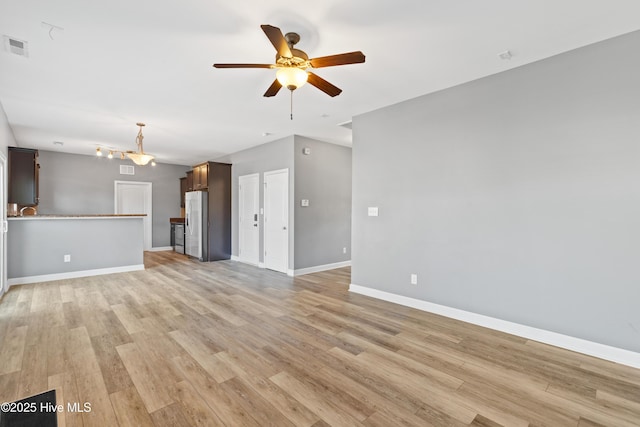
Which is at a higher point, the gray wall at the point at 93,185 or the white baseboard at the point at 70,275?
the gray wall at the point at 93,185

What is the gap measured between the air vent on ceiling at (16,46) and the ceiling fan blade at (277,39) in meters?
2.36

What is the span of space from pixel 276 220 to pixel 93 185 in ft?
18.6

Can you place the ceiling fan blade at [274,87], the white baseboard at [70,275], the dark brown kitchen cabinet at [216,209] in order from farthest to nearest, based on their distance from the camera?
the dark brown kitchen cabinet at [216,209] → the white baseboard at [70,275] → the ceiling fan blade at [274,87]

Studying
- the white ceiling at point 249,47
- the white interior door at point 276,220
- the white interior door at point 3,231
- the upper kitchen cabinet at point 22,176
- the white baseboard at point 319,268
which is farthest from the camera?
the white interior door at point 276,220

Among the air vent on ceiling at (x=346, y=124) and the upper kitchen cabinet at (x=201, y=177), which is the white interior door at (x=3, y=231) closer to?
the upper kitchen cabinet at (x=201, y=177)

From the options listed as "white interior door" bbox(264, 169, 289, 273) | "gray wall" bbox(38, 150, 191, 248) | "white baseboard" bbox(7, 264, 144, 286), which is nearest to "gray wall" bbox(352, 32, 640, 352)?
"white interior door" bbox(264, 169, 289, 273)

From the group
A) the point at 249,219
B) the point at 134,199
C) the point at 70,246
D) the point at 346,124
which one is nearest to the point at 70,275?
the point at 70,246

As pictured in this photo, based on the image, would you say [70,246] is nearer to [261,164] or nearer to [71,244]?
[71,244]

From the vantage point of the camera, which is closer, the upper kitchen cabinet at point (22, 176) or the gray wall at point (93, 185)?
the upper kitchen cabinet at point (22, 176)

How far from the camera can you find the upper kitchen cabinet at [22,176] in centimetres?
538

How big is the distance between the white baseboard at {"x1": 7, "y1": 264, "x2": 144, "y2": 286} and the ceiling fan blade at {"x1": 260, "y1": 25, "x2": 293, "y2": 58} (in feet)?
18.6

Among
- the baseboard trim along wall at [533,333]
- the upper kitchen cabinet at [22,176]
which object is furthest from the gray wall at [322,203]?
the upper kitchen cabinet at [22,176]

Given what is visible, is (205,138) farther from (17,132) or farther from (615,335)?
(615,335)

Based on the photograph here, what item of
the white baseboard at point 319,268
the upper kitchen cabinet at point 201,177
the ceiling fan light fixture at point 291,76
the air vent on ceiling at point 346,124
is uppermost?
the air vent on ceiling at point 346,124
